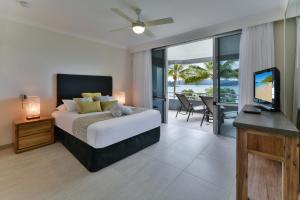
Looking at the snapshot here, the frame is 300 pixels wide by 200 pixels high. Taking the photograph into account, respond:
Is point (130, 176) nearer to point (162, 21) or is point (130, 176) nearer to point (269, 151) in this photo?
point (269, 151)

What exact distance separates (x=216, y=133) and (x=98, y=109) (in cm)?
298

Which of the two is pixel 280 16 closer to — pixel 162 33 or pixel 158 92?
pixel 162 33

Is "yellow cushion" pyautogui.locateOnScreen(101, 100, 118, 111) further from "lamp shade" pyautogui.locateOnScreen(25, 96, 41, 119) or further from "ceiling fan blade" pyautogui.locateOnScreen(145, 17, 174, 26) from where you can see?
"ceiling fan blade" pyautogui.locateOnScreen(145, 17, 174, 26)

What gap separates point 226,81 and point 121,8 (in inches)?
110

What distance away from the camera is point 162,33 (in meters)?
3.93

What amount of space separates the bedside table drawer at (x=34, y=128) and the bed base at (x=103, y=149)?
26 centimetres

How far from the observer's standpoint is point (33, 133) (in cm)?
298

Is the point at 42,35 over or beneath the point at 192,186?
over

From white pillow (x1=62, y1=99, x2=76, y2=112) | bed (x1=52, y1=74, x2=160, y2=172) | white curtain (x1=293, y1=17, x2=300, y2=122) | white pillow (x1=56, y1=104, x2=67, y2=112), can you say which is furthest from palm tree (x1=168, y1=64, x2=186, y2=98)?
white pillow (x1=56, y1=104, x2=67, y2=112)

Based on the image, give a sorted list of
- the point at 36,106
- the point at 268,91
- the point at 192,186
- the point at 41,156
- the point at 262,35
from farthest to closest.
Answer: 1. the point at 36,106
2. the point at 262,35
3. the point at 41,156
4. the point at 268,91
5. the point at 192,186

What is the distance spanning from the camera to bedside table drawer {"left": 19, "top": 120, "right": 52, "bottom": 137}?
284cm

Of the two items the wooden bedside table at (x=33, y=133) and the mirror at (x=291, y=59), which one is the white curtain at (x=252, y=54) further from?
the wooden bedside table at (x=33, y=133)

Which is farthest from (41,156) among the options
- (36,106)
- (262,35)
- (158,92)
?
(262,35)

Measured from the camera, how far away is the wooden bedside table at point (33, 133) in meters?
2.79
